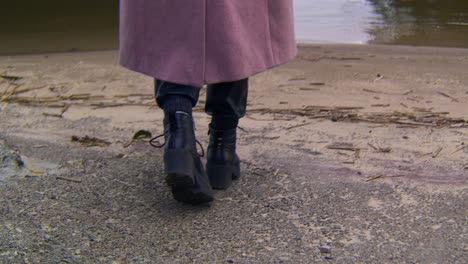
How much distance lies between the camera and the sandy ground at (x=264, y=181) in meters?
1.52

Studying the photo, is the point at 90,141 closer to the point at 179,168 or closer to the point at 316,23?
the point at 179,168

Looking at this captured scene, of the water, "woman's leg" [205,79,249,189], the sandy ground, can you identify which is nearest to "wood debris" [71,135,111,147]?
the sandy ground

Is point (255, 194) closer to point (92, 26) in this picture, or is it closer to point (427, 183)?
point (427, 183)

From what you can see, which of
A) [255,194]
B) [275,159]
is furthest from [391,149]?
Result: [255,194]

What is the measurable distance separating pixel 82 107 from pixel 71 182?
104 centimetres

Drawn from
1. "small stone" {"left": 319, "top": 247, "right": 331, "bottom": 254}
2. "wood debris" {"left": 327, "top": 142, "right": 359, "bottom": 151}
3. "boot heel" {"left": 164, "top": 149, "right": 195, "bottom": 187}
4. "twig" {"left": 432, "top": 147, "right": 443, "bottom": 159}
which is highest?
"boot heel" {"left": 164, "top": 149, "right": 195, "bottom": 187}

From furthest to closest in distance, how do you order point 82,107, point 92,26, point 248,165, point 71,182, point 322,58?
point 92,26
point 322,58
point 82,107
point 248,165
point 71,182

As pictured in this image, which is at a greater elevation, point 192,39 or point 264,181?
point 192,39

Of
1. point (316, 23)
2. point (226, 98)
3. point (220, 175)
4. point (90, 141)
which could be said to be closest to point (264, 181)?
point (220, 175)

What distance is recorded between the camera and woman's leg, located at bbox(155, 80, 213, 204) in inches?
62.0

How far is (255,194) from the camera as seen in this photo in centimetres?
185

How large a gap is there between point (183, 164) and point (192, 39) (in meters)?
0.33

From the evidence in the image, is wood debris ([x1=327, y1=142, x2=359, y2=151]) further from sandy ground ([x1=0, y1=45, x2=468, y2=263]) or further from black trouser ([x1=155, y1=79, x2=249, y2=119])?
black trouser ([x1=155, y1=79, x2=249, y2=119])

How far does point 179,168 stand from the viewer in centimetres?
156
